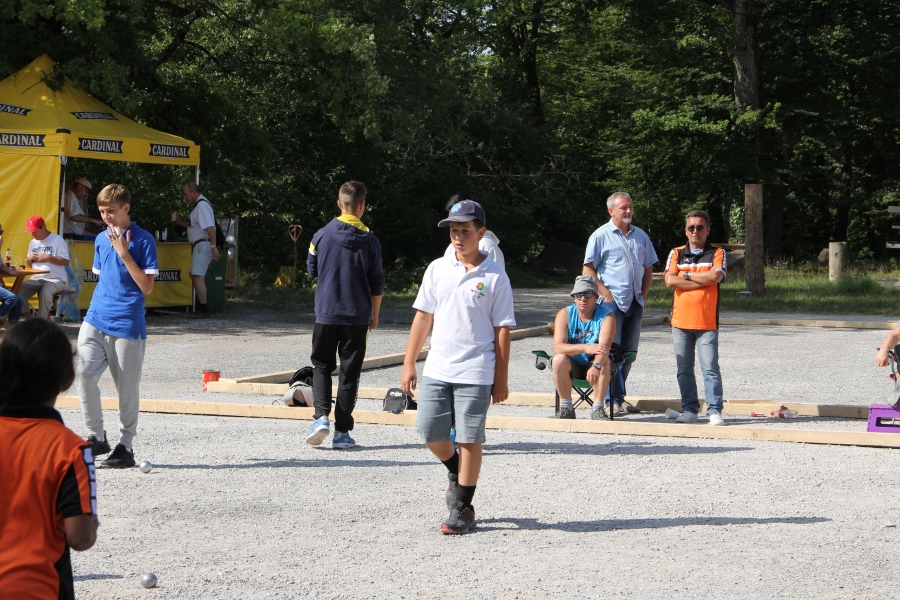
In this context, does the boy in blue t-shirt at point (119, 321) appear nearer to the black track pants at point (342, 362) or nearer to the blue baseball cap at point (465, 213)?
the black track pants at point (342, 362)

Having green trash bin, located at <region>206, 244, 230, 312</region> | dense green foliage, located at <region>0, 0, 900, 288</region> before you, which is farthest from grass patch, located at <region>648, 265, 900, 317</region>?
green trash bin, located at <region>206, 244, 230, 312</region>

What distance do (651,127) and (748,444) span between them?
988 inches

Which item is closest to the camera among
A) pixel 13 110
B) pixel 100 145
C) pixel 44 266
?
pixel 44 266

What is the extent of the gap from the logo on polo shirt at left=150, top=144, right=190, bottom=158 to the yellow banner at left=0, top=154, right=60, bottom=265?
1.59 meters

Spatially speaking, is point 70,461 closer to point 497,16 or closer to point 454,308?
point 454,308

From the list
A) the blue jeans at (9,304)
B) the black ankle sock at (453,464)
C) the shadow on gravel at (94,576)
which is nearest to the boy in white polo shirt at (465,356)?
the black ankle sock at (453,464)

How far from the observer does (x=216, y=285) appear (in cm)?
1825

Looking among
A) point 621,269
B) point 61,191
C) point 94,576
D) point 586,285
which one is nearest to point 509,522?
point 94,576

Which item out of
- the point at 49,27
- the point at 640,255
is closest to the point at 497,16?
the point at 49,27

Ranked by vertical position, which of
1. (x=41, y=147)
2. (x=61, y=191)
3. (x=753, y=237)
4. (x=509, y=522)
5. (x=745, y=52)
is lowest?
(x=509, y=522)

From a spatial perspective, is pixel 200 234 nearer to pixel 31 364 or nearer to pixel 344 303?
pixel 344 303

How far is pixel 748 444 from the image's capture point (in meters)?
7.82

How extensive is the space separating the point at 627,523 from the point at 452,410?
3.57 ft

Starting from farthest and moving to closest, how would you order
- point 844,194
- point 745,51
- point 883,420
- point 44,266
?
point 844,194 < point 745,51 < point 44,266 < point 883,420
